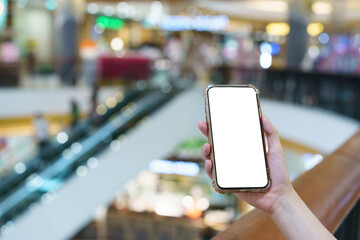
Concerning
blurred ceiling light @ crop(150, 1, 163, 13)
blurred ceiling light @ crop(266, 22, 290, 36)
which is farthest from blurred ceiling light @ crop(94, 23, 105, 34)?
blurred ceiling light @ crop(266, 22, 290, 36)

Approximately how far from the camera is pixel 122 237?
40.4 ft

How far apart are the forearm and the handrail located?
0.09ft

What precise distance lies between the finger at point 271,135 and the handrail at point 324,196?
0.45ft

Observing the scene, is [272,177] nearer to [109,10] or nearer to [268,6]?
[109,10]

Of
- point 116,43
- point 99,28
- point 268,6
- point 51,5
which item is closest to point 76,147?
point 51,5

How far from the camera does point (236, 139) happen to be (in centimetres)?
86

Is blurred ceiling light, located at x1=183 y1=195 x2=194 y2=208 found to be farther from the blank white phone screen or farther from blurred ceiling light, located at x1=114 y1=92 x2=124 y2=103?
the blank white phone screen

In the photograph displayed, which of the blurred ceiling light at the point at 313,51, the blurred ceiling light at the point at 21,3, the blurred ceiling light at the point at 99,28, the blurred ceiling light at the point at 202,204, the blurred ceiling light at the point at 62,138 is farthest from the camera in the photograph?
the blurred ceiling light at the point at 99,28

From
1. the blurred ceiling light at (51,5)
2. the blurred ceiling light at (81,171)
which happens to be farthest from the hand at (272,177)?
the blurred ceiling light at (51,5)

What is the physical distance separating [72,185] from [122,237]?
531 cm

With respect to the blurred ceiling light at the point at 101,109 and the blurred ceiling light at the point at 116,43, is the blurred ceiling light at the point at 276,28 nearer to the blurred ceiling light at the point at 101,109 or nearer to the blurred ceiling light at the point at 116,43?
the blurred ceiling light at the point at 116,43

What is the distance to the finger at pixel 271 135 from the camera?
85 centimetres

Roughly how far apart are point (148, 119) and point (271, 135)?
28.1 feet

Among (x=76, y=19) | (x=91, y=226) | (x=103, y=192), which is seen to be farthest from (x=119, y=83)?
(x=103, y=192)
